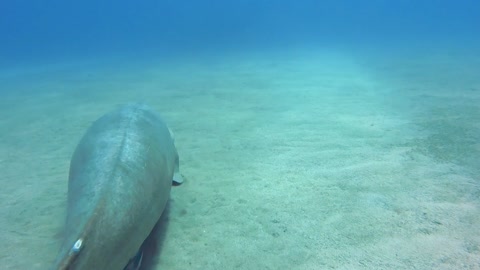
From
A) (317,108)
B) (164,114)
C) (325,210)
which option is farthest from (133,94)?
(325,210)

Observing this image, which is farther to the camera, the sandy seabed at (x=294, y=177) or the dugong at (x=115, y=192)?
the sandy seabed at (x=294, y=177)

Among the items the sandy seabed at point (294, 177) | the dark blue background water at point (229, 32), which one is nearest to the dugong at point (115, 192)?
the sandy seabed at point (294, 177)

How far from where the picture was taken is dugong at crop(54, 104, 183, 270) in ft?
7.39

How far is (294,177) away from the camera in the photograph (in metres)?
4.91

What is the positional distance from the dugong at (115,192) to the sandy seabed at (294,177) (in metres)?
0.79

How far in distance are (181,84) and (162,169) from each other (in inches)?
389

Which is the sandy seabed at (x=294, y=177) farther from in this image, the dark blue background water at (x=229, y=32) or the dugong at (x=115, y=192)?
the dark blue background water at (x=229, y=32)

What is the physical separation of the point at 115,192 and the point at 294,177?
9.81 ft

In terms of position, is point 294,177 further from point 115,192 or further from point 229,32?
point 229,32

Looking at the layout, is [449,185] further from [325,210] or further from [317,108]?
[317,108]

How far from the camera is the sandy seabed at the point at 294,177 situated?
3398 millimetres

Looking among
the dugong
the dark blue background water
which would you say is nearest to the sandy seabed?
the dugong

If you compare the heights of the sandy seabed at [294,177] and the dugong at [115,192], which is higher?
the dugong at [115,192]

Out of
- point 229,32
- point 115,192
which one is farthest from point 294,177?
point 229,32
